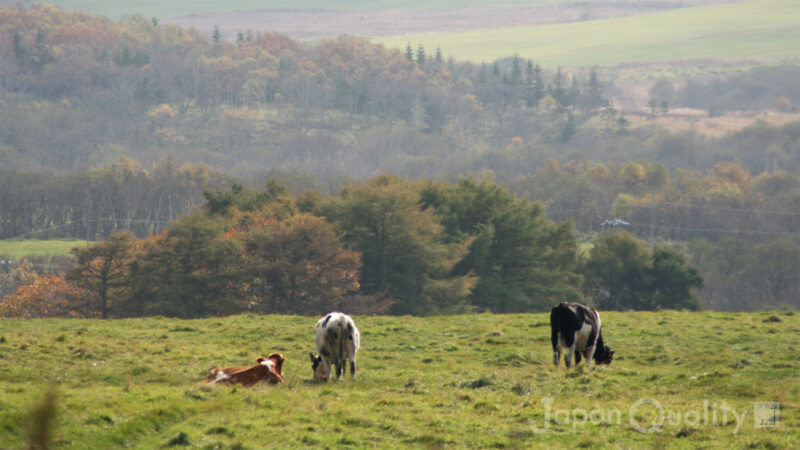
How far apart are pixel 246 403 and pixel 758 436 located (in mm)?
8494

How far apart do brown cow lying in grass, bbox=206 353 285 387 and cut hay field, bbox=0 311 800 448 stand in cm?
56

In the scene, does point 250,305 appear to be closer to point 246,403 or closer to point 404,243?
point 404,243

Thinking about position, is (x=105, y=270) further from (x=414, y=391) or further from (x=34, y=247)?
(x=34, y=247)

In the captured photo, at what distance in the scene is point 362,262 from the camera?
65312mm

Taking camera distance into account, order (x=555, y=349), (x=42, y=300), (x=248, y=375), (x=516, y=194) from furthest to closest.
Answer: (x=516, y=194), (x=42, y=300), (x=555, y=349), (x=248, y=375)

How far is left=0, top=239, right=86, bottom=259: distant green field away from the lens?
121312 millimetres

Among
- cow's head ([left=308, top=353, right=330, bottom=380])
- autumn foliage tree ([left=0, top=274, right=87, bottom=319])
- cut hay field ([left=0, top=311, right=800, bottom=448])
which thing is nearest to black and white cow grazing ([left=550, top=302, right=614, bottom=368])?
cut hay field ([left=0, top=311, right=800, bottom=448])

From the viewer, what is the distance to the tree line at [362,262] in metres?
58.2

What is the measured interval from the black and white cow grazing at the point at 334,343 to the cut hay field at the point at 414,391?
0.56 meters

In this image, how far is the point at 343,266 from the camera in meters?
61.4

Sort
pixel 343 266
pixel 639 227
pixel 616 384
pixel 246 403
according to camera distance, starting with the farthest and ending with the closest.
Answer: pixel 639 227 < pixel 343 266 < pixel 616 384 < pixel 246 403

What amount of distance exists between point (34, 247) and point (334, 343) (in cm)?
11680

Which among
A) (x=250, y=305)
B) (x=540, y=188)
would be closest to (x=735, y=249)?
(x=540, y=188)

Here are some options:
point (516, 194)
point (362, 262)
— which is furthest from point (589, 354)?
point (516, 194)
